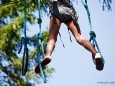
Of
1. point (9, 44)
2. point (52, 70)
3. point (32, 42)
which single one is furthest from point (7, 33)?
point (52, 70)

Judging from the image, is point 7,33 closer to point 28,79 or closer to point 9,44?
point 9,44

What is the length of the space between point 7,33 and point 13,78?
1.64 metres

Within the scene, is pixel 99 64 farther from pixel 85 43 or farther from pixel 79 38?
pixel 79 38

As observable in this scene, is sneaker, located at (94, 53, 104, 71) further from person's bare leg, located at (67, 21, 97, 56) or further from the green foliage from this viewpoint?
the green foliage

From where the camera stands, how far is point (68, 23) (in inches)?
228

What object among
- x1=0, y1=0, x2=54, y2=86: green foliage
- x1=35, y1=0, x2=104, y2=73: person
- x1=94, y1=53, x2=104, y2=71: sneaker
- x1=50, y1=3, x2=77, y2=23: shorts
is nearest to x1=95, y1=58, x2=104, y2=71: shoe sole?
x1=94, y1=53, x2=104, y2=71: sneaker

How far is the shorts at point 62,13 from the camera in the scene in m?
5.73

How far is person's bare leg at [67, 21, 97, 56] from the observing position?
5523 mm

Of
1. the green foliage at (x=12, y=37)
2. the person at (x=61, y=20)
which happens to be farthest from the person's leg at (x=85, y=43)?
the green foliage at (x=12, y=37)

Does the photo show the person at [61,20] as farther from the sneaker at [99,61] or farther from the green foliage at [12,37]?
the green foliage at [12,37]

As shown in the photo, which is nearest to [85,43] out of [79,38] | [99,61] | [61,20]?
[79,38]

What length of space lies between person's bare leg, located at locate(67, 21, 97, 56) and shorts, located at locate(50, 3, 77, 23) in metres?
0.10

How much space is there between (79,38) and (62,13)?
0.51 meters

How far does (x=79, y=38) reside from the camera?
570 centimetres
